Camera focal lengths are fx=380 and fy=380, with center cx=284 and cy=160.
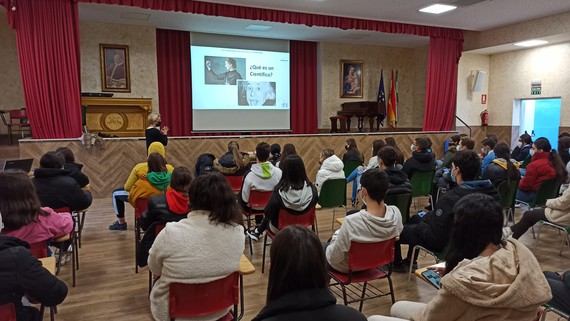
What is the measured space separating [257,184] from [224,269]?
6.74 ft

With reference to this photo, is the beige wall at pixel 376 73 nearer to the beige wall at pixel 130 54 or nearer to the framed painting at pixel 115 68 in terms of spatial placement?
the beige wall at pixel 130 54

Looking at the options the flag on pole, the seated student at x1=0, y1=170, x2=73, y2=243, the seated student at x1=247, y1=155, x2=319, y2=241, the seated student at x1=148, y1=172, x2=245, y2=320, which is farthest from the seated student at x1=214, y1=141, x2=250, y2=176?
the flag on pole

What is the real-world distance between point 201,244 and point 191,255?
0.07 meters

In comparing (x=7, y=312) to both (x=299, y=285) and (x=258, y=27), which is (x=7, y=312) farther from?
(x=258, y=27)

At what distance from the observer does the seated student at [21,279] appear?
1639 mm

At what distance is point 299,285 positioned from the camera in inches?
48.8

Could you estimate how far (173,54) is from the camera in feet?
31.8

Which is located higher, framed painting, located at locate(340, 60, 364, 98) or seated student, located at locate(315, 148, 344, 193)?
framed painting, located at locate(340, 60, 364, 98)

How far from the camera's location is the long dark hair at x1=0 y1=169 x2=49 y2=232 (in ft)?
7.78

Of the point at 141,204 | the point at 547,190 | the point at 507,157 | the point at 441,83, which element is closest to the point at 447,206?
the point at 507,157

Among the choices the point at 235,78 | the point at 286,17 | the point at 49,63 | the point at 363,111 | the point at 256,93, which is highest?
the point at 286,17

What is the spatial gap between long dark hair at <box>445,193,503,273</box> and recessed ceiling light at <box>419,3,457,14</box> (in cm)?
716

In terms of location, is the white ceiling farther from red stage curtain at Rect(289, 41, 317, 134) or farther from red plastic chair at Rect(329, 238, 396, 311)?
red plastic chair at Rect(329, 238, 396, 311)

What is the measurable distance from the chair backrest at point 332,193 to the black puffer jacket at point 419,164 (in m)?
1.20
